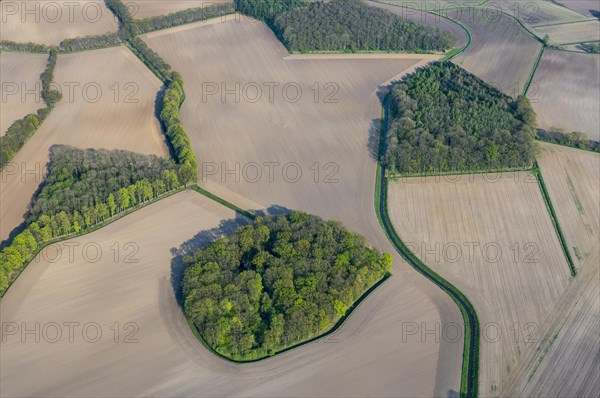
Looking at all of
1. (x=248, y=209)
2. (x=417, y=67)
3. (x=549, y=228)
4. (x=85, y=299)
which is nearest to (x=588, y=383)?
(x=549, y=228)

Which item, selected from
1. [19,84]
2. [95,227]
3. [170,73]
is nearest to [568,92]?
[170,73]

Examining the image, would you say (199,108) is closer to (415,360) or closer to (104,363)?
(104,363)

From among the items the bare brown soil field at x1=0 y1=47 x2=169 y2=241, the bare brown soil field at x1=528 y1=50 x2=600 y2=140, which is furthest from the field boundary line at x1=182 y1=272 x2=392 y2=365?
the bare brown soil field at x1=528 y1=50 x2=600 y2=140

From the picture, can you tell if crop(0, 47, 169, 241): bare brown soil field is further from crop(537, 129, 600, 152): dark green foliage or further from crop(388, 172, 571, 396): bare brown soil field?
crop(537, 129, 600, 152): dark green foliage

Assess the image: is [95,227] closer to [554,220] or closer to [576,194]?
[554,220]

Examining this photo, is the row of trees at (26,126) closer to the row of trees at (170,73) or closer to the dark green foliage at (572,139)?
the row of trees at (170,73)
